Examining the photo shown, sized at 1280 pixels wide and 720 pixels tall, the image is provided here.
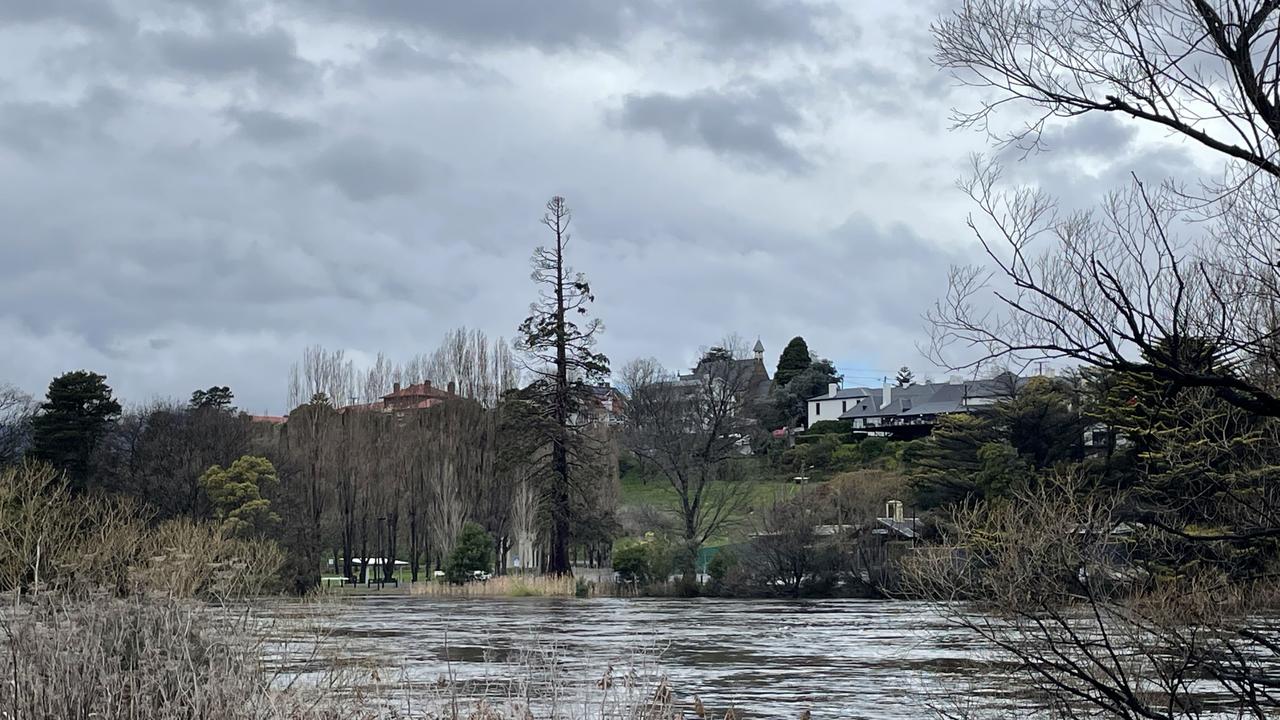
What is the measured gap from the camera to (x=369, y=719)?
8523mm

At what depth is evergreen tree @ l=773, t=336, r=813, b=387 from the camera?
111 meters

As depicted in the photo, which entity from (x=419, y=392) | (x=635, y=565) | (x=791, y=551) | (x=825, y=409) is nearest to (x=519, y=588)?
(x=635, y=565)

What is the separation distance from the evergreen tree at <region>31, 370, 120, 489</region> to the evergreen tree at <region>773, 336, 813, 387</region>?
202ft

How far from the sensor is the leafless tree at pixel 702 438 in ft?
196

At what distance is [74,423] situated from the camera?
185 feet

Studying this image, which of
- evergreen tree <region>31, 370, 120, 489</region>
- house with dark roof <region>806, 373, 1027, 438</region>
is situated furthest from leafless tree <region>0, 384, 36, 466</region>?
house with dark roof <region>806, 373, 1027, 438</region>

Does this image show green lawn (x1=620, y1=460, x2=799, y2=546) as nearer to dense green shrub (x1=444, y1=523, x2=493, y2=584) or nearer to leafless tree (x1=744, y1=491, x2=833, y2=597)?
dense green shrub (x1=444, y1=523, x2=493, y2=584)

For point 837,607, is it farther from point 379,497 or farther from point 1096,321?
point 1096,321

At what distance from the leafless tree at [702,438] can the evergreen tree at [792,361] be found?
136 ft

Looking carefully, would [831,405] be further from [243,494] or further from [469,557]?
[243,494]

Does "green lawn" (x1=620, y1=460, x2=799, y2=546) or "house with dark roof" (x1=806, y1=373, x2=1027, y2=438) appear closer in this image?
"green lawn" (x1=620, y1=460, x2=799, y2=546)

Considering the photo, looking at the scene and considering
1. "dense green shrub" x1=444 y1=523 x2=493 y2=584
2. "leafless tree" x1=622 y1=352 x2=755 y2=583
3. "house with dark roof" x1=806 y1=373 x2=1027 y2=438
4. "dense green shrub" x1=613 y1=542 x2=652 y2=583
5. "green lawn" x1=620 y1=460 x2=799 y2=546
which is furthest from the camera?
"house with dark roof" x1=806 y1=373 x2=1027 y2=438

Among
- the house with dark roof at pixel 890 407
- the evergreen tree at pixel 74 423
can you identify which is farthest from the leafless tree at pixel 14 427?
the house with dark roof at pixel 890 407

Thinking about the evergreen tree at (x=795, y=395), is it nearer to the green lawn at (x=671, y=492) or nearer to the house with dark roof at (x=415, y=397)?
the green lawn at (x=671, y=492)
